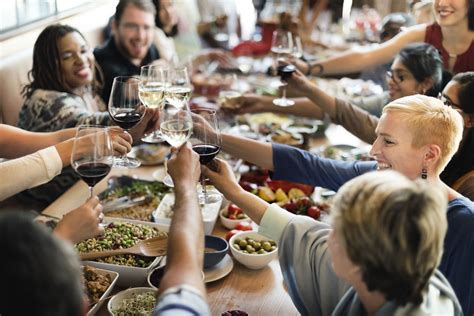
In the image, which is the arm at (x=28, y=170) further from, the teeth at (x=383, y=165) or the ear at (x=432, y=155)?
the ear at (x=432, y=155)

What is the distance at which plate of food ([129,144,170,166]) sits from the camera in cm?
279

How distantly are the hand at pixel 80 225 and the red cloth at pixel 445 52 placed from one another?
2.27 meters

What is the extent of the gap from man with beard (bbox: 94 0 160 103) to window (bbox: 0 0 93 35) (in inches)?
17.9

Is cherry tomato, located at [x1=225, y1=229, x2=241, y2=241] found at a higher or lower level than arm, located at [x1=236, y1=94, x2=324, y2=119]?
lower

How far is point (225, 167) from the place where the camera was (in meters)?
1.76

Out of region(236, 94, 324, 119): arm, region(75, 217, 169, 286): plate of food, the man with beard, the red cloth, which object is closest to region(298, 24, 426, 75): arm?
the red cloth

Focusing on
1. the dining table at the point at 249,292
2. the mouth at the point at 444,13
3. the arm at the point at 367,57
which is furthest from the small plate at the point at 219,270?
the mouth at the point at 444,13

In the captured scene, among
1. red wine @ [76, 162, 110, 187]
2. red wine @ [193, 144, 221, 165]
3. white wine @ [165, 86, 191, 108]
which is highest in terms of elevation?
white wine @ [165, 86, 191, 108]

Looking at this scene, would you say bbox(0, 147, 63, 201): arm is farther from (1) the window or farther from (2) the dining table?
(1) the window

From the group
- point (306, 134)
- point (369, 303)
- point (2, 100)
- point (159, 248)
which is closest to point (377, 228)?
point (369, 303)

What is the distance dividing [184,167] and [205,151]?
0.21 metres

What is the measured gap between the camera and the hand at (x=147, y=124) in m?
2.14

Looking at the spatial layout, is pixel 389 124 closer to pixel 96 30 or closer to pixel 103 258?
pixel 103 258

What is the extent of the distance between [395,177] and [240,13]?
4.58 metres
